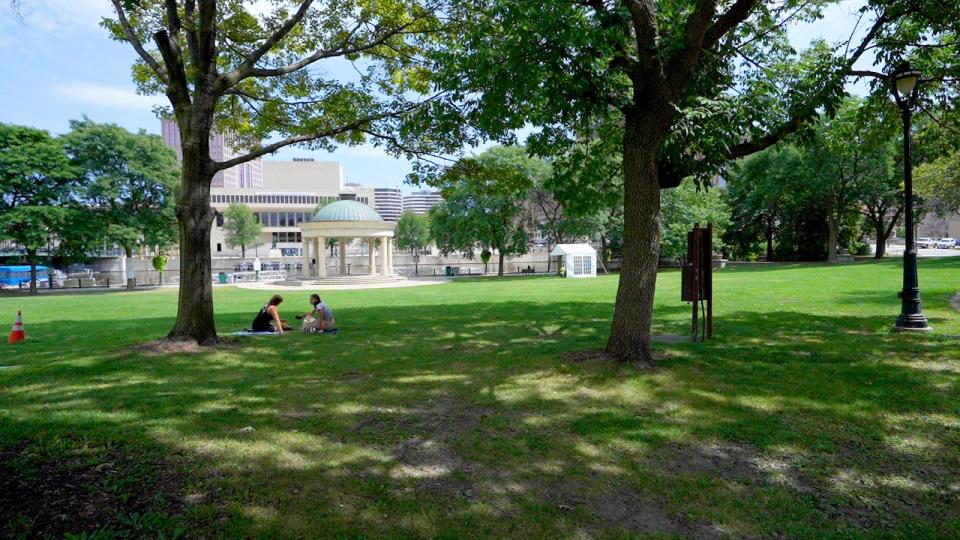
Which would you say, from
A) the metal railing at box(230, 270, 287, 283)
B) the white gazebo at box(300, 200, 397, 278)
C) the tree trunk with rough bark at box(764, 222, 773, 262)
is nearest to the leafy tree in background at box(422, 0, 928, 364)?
the white gazebo at box(300, 200, 397, 278)

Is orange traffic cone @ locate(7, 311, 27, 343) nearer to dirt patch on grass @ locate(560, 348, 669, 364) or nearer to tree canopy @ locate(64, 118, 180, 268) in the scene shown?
dirt patch on grass @ locate(560, 348, 669, 364)

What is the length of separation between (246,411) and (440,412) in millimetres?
2130

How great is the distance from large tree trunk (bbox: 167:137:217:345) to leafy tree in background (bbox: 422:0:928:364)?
4.72 m

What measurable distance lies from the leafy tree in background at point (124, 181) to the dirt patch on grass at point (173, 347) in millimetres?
34696

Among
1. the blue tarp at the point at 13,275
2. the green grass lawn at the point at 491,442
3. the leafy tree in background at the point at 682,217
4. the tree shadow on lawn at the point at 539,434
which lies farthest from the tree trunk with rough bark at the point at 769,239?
the blue tarp at the point at 13,275

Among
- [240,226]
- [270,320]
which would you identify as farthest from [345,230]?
[240,226]

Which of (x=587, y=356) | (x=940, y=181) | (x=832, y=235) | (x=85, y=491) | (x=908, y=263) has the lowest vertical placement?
(x=85, y=491)

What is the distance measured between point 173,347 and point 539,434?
7.64 m

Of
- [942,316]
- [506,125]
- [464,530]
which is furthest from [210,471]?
[942,316]

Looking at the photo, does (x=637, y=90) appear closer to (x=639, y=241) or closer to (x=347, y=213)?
(x=639, y=241)

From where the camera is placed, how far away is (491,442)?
5363 millimetres

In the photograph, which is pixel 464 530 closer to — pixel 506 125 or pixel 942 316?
pixel 506 125

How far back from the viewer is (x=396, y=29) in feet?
39.5

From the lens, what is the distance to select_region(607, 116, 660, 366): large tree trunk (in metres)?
8.14
